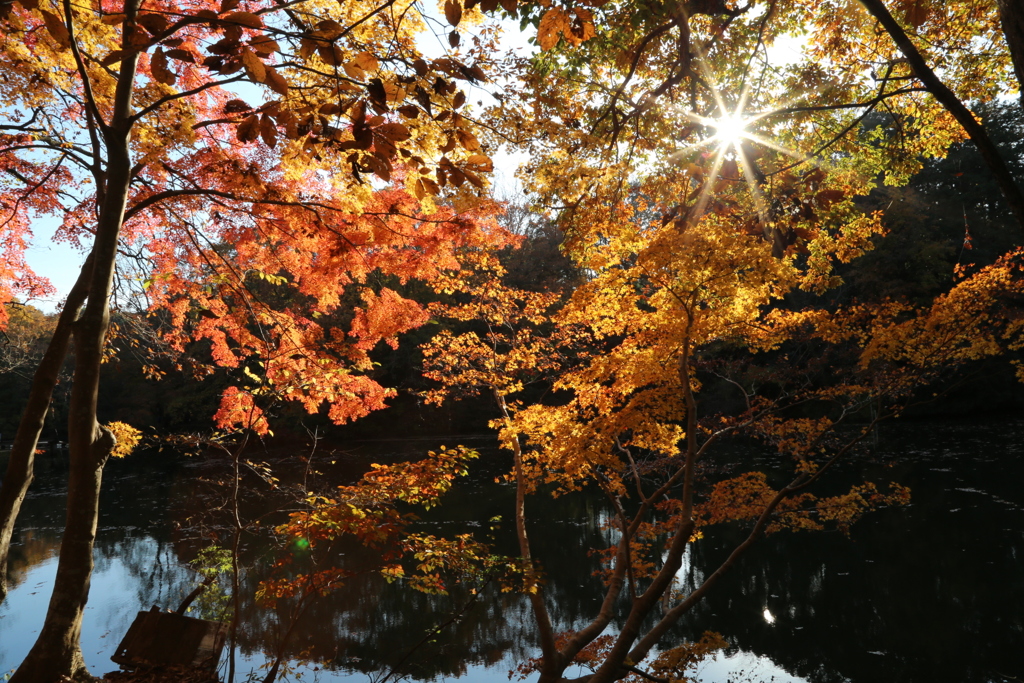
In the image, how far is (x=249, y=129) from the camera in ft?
4.65

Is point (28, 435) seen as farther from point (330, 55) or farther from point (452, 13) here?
point (452, 13)

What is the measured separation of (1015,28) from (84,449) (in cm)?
446

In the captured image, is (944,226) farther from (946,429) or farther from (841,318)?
(841,318)

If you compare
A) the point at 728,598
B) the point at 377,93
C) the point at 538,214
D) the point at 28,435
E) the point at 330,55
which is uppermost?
the point at 538,214

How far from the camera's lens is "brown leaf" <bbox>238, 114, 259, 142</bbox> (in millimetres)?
1388

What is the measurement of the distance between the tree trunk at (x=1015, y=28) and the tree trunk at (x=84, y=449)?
12.8ft

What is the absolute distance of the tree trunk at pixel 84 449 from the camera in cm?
335

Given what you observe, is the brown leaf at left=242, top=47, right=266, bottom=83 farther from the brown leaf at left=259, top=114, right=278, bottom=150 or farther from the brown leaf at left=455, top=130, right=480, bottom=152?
the brown leaf at left=455, top=130, right=480, bottom=152

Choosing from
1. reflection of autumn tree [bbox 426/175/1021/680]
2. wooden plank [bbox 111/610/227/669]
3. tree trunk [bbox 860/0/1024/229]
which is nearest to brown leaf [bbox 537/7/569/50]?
tree trunk [bbox 860/0/1024/229]

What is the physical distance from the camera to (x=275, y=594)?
14.5ft

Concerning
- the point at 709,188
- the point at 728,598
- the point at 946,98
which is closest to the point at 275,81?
the point at 946,98

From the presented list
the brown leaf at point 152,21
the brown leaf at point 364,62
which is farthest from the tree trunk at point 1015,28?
the brown leaf at point 152,21

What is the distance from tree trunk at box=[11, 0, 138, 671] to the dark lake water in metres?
1.21

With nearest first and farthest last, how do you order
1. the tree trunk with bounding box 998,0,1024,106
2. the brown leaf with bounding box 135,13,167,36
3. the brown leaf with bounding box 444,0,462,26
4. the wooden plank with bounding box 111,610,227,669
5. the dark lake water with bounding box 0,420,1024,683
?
the brown leaf with bounding box 135,13,167,36 < the brown leaf with bounding box 444,0,462,26 < the tree trunk with bounding box 998,0,1024,106 < the wooden plank with bounding box 111,610,227,669 < the dark lake water with bounding box 0,420,1024,683
